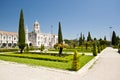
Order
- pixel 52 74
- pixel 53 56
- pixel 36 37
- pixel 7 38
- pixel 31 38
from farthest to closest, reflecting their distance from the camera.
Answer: pixel 31 38
pixel 36 37
pixel 7 38
pixel 53 56
pixel 52 74

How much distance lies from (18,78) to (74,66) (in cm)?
499

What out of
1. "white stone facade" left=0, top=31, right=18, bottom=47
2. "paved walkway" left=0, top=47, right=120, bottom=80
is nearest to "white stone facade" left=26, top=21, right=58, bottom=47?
"white stone facade" left=0, top=31, right=18, bottom=47

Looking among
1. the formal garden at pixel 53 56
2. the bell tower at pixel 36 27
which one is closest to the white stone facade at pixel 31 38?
the bell tower at pixel 36 27

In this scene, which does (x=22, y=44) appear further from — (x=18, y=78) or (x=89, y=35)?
(x=89, y=35)

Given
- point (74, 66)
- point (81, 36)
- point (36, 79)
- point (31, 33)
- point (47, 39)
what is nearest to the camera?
point (36, 79)

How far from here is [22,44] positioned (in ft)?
100

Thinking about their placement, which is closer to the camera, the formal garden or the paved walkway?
the paved walkway

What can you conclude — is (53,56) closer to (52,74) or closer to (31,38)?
(52,74)

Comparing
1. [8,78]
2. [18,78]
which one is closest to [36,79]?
[18,78]

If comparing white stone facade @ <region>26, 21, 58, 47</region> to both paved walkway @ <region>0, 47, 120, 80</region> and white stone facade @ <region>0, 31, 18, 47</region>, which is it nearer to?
white stone facade @ <region>0, 31, 18, 47</region>

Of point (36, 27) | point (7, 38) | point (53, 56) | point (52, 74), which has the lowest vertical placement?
point (52, 74)

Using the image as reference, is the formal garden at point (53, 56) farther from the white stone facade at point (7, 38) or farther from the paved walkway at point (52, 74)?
the white stone facade at point (7, 38)

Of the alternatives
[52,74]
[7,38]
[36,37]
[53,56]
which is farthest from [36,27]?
[52,74]

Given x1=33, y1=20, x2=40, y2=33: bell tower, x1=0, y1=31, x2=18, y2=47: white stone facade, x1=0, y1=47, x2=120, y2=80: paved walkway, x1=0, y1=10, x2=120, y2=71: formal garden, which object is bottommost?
x1=0, y1=47, x2=120, y2=80: paved walkway
